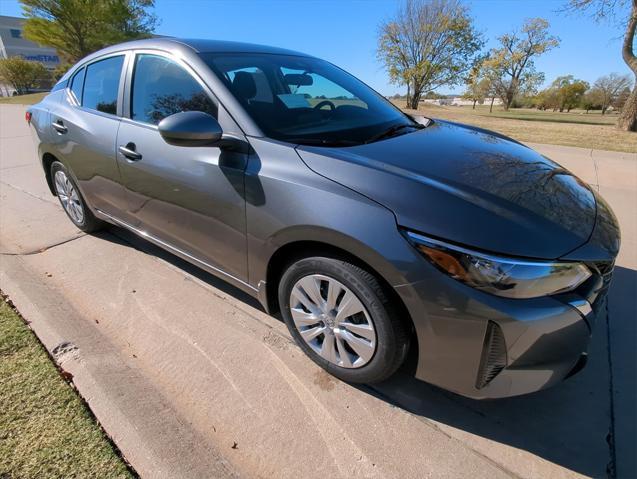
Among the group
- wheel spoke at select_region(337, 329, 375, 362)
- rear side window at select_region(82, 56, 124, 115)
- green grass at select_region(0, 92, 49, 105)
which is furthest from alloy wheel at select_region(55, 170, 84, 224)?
green grass at select_region(0, 92, 49, 105)

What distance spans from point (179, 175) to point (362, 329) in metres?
1.37

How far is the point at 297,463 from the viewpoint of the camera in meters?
1.59

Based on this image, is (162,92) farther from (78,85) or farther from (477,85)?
(477,85)

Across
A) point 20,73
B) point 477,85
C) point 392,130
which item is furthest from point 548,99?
point 392,130

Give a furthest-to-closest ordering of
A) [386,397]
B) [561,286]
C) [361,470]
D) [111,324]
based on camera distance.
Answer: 1. [111,324]
2. [386,397]
3. [361,470]
4. [561,286]

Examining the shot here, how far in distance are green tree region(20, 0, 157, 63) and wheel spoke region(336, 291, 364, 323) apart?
36163 millimetres

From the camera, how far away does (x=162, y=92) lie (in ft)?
7.88

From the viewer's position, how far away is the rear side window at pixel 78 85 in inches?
128

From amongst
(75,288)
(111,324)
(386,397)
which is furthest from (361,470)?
(75,288)

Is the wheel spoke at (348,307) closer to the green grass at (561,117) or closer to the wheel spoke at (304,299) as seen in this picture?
the wheel spoke at (304,299)

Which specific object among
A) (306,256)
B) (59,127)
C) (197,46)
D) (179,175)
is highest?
(197,46)

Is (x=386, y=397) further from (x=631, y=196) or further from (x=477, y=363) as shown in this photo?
(x=631, y=196)

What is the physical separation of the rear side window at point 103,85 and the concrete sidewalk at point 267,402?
53.7 inches

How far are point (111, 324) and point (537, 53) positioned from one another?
48556 millimetres
